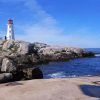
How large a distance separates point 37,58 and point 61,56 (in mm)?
10878

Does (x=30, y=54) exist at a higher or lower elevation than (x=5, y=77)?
higher

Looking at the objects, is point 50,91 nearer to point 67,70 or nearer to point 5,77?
point 5,77

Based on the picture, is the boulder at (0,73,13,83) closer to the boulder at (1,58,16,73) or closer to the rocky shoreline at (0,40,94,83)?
the boulder at (1,58,16,73)

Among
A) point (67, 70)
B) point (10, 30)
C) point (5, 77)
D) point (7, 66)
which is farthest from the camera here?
point (10, 30)

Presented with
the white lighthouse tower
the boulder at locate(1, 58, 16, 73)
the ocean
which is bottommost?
the ocean

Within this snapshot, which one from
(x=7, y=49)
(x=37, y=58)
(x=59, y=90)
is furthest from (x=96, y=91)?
(x=7, y=49)

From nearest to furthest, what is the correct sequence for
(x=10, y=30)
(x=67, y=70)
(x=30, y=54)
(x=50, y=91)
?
(x=50, y=91) → (x=67, y=70) → (x=30, y=54) → (x=10, y=30)

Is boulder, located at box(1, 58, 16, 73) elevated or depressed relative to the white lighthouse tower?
depressed

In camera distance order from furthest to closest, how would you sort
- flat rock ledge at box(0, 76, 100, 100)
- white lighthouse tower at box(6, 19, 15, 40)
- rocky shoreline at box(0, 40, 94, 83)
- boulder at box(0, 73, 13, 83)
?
white lighthouse tower at box(6, 19, 15, 40), rocky shoreline at box(0, 40, 94, 83), boulder at box(0, 73, 13, 83), flat rock ledge at box(0, 76, 100, 100)

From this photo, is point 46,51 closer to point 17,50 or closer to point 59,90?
point 17,50

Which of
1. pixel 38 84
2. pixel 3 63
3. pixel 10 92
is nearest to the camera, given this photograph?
pixel 10 92

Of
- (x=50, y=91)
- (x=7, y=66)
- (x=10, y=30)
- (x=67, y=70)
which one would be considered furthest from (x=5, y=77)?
(x=10, y=30)

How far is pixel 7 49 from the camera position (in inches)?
2896

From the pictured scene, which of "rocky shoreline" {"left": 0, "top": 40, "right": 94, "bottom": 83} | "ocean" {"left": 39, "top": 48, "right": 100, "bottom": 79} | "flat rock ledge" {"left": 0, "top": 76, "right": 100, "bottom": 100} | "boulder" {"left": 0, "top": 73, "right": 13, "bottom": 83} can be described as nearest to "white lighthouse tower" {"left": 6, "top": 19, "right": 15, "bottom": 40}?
"rocky shoreline" {"left": 0, "top": 40, "right": 94, "bottom": 83}
